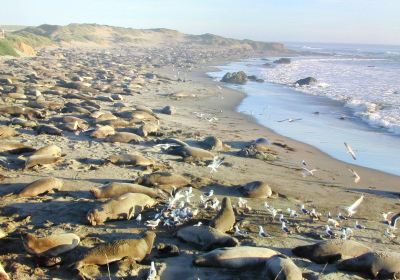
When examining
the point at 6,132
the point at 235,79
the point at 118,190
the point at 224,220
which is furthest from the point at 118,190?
the point at 235,79

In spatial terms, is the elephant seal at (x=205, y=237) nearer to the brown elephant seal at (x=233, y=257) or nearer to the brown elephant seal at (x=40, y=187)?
the brown elephant seal at (x=233, y=257)

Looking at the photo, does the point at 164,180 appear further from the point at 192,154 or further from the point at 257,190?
the point at 192,154

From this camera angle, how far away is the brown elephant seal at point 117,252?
201 inches

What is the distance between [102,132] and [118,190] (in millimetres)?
4566

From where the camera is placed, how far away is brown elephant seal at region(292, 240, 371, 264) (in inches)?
222

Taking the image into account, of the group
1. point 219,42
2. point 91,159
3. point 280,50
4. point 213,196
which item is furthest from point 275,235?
point 219,42

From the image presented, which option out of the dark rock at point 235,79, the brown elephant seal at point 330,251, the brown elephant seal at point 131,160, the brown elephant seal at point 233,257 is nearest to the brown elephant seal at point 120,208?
the brown elephant seal at point 233,257

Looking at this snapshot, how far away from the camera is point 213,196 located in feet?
26.7

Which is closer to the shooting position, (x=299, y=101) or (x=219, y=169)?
(x=219, y=169)

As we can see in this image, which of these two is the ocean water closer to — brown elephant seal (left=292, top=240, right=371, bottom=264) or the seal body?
brown elephant seal (left=292, top=240, right=371, bottom=264)

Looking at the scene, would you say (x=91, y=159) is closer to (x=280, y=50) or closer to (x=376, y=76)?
(x=376, y=76)

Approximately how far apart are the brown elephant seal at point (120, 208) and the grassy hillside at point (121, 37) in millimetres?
52772

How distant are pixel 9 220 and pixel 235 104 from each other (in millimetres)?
14739

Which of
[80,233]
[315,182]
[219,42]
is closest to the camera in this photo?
[80,233]
